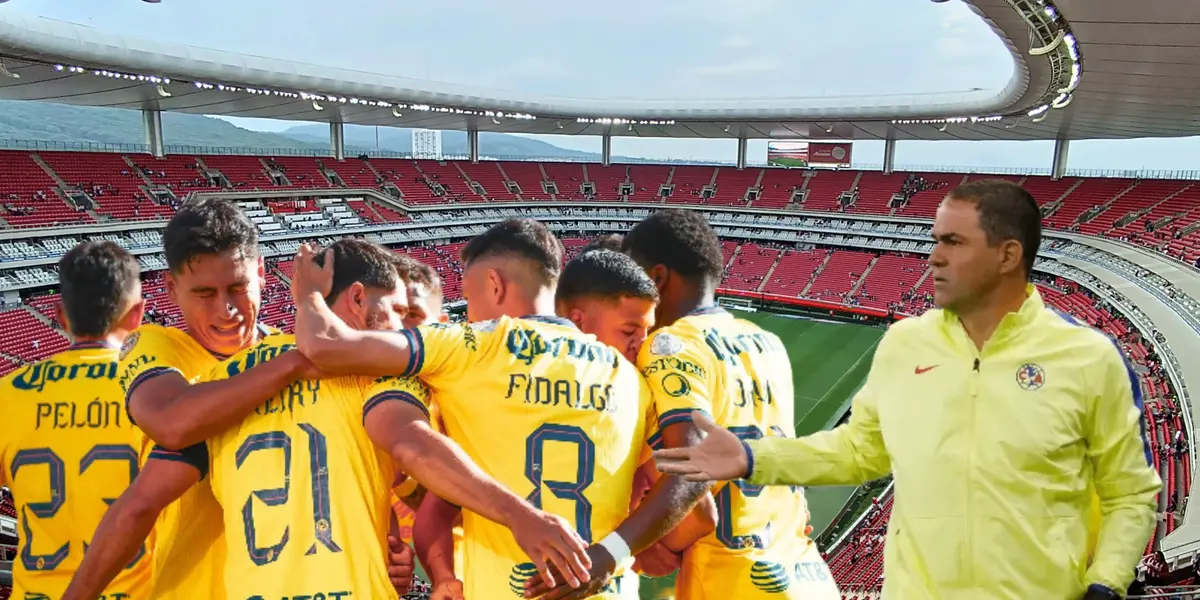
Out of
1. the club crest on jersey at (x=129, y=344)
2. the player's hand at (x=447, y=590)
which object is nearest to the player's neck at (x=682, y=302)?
the player's hand at (x=447, y=590)

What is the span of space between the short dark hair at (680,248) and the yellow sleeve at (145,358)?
6.53ft

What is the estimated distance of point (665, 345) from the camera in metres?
2.62

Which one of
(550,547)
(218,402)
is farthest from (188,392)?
(550,547)

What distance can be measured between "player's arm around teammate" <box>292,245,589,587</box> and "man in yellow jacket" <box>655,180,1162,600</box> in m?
0.47

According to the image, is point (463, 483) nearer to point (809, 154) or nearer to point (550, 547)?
point (550, 547)

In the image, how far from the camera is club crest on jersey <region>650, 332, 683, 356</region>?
2594 mm

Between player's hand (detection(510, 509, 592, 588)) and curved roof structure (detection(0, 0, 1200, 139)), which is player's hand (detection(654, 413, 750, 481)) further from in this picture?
curved roof structure (detection(0, 0, 1200, 139))

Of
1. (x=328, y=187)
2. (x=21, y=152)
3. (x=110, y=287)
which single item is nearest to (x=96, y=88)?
(x=21, y=152)

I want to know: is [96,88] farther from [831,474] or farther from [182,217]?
[831,474]

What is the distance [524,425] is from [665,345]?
2.30ft

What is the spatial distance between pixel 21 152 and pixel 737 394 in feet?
130

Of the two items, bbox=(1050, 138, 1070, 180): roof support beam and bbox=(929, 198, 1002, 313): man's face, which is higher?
bbox=(1050, 138, 1070, 180): roof support beam

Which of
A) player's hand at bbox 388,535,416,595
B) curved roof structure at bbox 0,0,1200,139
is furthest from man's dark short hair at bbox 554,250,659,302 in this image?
curved roof structure at bbox 0,0,1200,139

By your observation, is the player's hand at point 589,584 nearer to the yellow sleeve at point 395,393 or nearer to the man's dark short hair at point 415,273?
the yellow sleeve at point 395,393
